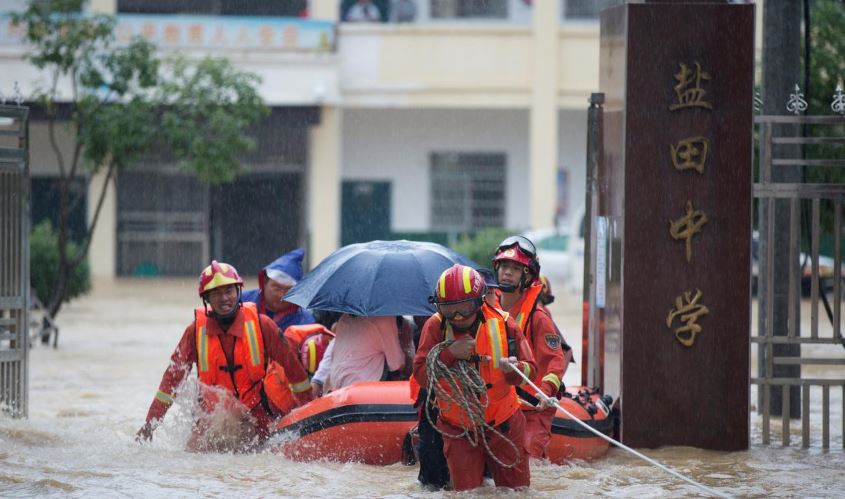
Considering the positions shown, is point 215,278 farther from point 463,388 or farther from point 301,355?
point 463,388

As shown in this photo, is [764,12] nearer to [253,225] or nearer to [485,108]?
[485,108]

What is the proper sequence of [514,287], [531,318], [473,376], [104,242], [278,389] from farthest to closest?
1. [104,242]
2. [278,389]
3. [514,287]
4. [531,318]
5. [473,376]

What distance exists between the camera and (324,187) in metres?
30.6

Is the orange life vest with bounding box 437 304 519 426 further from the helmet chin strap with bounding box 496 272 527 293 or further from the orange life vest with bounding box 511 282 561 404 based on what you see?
the helmet chin strap with bounding box 496 272 527 293

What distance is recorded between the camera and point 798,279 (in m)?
9.88

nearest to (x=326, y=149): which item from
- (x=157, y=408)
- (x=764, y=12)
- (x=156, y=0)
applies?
(x=156, y=0)

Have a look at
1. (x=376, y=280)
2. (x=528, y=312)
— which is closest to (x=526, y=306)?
(x=528, y=312)

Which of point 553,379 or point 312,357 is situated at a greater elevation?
point 553,379

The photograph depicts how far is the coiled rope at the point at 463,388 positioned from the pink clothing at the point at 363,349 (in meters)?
1.94

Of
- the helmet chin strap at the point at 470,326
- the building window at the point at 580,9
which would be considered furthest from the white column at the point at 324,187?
the helmet chin strap at the point at 470,326

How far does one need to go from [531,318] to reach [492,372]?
1.02 m

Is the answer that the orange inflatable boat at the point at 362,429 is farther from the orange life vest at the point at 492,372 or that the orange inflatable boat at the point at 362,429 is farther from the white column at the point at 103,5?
the white column at the point at 103,5

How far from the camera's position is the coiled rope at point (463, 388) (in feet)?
23.3

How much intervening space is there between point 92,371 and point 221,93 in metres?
5.51
